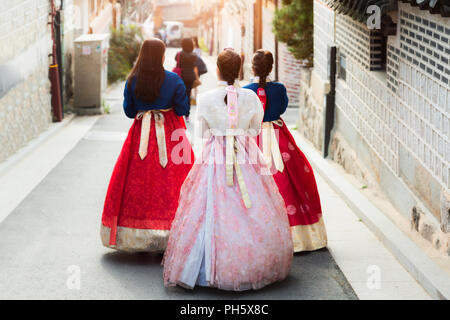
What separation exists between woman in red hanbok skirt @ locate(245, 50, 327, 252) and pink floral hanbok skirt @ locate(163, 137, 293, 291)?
1061 mm

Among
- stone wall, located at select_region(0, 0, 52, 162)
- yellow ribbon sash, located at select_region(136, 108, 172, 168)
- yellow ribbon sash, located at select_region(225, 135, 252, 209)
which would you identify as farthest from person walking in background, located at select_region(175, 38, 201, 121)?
yellow ribbon sash, located at select_region(225, 135, 252, 209)

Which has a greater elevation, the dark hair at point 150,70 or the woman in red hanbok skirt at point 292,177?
the dark hair at point 150,70

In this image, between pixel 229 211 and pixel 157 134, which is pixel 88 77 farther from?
pixel 229 211

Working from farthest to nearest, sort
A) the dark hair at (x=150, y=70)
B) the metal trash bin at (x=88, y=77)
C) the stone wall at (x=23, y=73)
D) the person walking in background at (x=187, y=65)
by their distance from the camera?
the metal trash bin at (x=88, y=77) < the person walking in background at (x=187, y=65) < the stone wall at (x=23, y=73) < the dark hair at (x=150, y=70)

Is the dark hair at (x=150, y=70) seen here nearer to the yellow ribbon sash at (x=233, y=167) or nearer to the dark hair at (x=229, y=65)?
the dark hair at (x=229, y=65)

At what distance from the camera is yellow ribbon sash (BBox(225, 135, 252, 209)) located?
5945mm

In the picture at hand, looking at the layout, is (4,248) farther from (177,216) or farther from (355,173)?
(355,173)

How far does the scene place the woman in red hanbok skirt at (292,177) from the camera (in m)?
7.18

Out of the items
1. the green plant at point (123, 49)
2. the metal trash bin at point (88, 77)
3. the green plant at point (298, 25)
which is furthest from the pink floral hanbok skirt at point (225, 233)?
the green plant at point (123, 49)

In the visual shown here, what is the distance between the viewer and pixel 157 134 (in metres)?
6.96

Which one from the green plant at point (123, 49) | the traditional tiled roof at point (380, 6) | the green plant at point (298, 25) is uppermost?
the traditional tiled roof at point (380, 6)

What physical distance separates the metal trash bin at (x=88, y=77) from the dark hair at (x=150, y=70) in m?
11.6

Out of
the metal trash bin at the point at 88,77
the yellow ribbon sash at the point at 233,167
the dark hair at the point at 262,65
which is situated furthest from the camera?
the metal trash bin at the point at 88,77

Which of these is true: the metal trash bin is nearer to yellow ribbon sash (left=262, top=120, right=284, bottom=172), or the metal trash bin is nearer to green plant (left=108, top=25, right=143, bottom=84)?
green plant (left=108, top=25, right=143, bottom=84)
